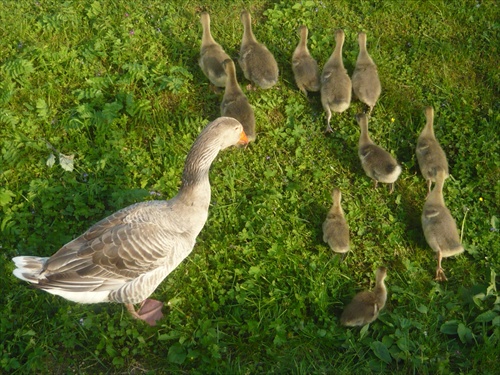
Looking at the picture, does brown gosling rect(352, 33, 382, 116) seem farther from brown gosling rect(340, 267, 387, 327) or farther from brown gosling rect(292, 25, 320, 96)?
brown gosling rect(340, 267, 387, 327)


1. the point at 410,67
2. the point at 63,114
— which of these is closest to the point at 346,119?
the point at 410,67

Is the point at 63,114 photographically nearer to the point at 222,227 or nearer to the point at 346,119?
the point at 222,227

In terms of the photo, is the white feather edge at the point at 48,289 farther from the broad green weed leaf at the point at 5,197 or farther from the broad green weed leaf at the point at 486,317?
the broad green weed leaf at the point at 486,317

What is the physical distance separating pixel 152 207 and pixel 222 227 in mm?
978

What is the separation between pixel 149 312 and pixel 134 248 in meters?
0.70

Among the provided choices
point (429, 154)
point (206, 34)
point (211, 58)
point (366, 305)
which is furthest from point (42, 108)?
point (429, 154)

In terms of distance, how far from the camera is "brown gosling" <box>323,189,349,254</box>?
5137 millimetres

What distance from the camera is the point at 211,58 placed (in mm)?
6527

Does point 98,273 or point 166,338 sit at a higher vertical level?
point 98,273

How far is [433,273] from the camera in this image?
17.2ft

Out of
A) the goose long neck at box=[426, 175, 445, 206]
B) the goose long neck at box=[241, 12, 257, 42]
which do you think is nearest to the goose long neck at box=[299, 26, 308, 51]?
the goose long neck at box=[241, 12, 257, 42]

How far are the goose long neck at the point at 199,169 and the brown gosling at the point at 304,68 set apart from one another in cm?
233

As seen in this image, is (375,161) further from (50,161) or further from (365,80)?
(50,161)

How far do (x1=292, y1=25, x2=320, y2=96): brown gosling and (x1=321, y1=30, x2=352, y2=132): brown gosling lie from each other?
120mm
